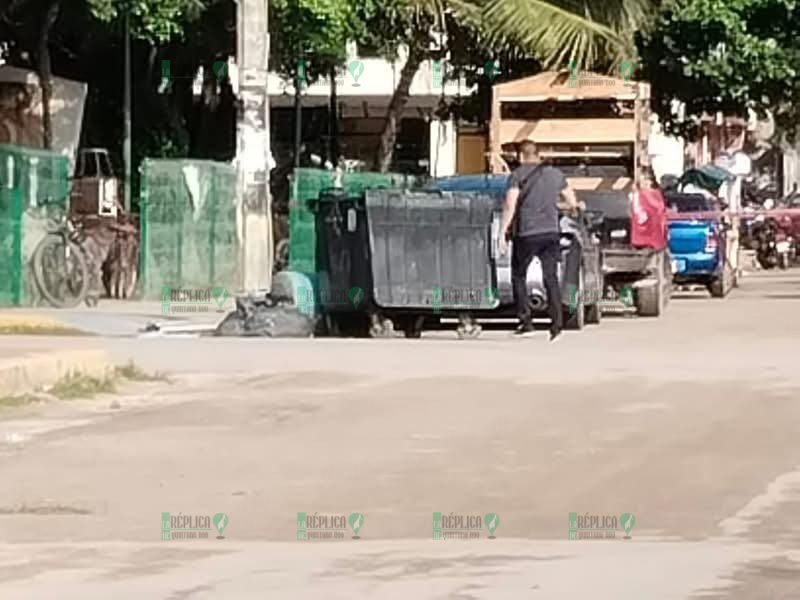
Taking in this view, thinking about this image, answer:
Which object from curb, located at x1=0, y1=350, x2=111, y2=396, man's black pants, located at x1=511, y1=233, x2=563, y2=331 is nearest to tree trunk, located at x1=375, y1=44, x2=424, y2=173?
man's black pants, located at x1=511, y1=233, x2=563, y2=331

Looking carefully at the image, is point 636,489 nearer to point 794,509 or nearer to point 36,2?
point 794,509

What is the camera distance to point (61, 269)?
2573cm

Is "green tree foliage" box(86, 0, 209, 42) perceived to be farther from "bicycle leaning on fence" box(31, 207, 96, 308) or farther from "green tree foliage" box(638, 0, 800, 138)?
"green tree foliage" box(638, 0, 800, 138)

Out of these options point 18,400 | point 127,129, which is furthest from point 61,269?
point 18,400

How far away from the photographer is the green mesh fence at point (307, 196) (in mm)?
25156

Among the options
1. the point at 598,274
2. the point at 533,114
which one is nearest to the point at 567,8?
the point at 533,114

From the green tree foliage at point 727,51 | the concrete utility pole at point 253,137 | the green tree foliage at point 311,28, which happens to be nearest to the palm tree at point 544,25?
the green tree foliage at point 311,28

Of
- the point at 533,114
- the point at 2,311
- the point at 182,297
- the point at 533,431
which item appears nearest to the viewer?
the point at 533,431

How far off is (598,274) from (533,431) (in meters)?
9.69

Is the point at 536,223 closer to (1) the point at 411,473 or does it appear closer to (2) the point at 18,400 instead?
(2) the point at 18,400

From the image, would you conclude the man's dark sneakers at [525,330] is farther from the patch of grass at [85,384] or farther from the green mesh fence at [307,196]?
the patch of grass at [85,384]

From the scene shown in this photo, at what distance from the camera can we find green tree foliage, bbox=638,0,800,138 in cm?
3647

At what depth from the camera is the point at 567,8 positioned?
32219 millimetres

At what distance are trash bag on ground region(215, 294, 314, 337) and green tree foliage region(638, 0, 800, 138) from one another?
1737 centimetres
